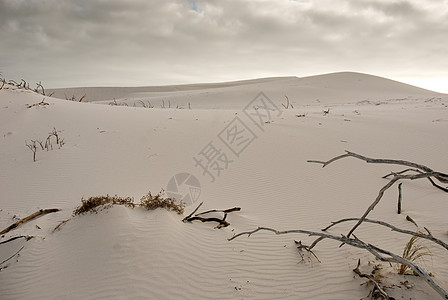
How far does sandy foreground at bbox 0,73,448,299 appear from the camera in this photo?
249 cm

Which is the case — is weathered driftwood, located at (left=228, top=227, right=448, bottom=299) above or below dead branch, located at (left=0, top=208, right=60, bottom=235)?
above

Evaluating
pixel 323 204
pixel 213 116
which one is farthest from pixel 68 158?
pixel 323 204

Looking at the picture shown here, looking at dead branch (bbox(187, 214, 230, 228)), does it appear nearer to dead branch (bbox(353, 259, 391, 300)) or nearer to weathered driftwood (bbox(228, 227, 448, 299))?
dead branch (bbox(353, 259, 391, 300))

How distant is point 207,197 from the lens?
473 cm

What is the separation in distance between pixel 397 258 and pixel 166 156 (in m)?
5.11

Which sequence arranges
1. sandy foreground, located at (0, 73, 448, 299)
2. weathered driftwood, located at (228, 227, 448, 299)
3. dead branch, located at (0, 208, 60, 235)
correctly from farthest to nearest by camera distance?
dead branch, located at (0, 208, 60, 235) → sandy foreground, located at (0, 73, 448, 299) → weathered driftwood, located at (228, 227, 448, 299)

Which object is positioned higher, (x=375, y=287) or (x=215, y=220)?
(x=375, y=287)

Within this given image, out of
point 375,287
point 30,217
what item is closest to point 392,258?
point 375,287

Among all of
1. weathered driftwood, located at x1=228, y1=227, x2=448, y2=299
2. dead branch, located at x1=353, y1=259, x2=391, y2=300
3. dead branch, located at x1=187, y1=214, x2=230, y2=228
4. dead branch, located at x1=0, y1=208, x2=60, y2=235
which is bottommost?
dead branch, located at x1=0, y1=208, x2=60, y2=235

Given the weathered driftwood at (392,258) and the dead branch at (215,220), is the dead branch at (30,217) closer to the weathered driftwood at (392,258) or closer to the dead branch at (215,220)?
the dead branch at (215,220)

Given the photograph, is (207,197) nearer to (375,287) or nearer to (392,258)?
(375,287)

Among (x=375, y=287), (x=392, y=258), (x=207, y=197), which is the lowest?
(x=207, y=197)

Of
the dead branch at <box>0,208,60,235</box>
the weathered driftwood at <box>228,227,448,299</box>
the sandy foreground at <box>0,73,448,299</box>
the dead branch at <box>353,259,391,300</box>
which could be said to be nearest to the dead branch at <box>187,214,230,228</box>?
the sandy foreground at <box>0,73,448,299</box>

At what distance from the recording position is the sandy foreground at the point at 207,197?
2.49 m
